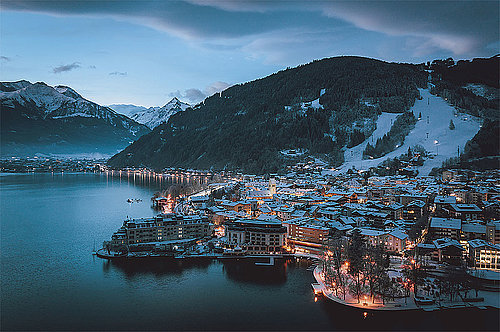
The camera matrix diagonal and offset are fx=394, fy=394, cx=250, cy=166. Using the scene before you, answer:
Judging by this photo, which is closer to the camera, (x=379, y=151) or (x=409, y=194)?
(x=409, y=194)

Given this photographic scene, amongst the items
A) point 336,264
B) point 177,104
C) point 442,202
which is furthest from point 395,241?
point 177,104

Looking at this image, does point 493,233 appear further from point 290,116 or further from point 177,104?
point 177,104

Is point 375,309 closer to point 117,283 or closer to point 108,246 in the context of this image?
point 117,283

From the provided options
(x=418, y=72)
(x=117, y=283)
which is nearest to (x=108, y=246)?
(x=117, y=283)

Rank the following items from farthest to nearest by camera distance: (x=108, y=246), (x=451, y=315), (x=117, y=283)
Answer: (x=108, y=246)
(x=117, y=283)
(x=451, y=315)

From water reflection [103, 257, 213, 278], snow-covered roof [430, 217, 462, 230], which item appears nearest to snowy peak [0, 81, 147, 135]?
water reflection [103, 257, 213, 278]

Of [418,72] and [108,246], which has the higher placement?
[418,72]
